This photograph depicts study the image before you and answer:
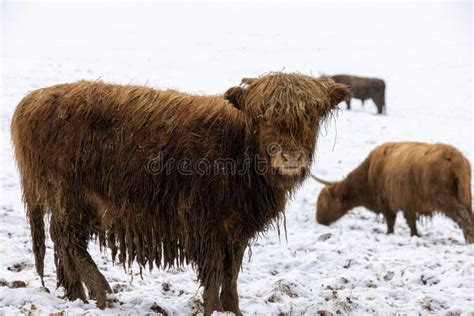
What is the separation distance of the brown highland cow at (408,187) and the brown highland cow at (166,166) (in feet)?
19.6


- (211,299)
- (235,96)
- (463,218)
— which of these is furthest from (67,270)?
(463,218)

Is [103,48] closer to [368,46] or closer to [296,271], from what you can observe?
[368,46]

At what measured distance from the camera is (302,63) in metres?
29.0

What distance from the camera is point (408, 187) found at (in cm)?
1022

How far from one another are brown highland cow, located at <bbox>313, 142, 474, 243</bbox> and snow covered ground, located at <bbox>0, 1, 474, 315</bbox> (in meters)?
0.36

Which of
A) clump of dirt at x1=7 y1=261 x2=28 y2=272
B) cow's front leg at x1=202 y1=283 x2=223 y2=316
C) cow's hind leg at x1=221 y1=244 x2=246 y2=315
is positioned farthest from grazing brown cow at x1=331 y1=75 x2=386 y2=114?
cow's front leg at x1=202 y1=283 x2=223 y2=316

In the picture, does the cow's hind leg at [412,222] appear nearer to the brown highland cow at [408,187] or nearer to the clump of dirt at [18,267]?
the brown highland cow at [408,187]

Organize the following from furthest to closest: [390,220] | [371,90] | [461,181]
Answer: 1. [371,90]
2. [390,220]
3. [461,181]

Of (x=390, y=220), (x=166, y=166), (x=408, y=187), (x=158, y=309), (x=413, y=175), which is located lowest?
(x=390, y=220)

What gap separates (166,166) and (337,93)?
55.5 inches

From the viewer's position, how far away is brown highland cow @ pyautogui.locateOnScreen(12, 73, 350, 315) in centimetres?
411

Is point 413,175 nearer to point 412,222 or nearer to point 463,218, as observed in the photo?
point 412,222

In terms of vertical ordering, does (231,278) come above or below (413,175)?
above

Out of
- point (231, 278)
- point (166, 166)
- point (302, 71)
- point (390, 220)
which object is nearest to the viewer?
point (166, 166)
